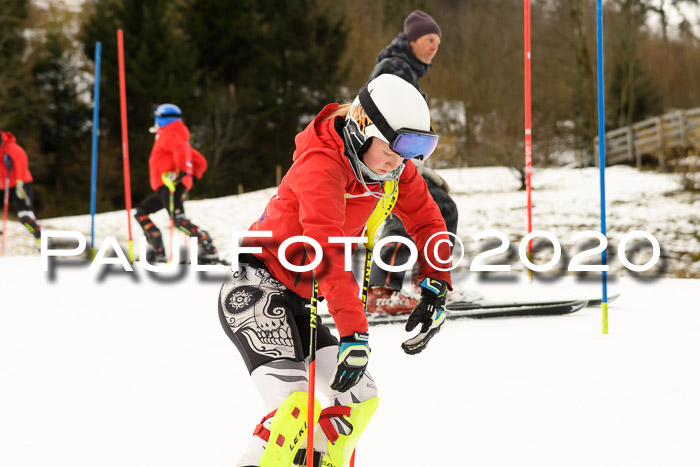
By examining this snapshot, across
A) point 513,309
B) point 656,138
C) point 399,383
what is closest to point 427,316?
point 399,383

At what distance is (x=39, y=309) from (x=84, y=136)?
53.6 ft

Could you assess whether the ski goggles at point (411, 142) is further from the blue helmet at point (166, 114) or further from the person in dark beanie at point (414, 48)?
the blue helmet at point (166, 114)

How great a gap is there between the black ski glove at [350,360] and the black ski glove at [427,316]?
11.7 inches

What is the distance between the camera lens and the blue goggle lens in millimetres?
1772

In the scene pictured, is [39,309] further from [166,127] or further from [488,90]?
[488,90]

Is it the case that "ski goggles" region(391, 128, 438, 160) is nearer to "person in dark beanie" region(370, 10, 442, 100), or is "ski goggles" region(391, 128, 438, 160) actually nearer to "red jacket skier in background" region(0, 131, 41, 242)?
"person in dark beanie" region(370, 10, 442, 100)

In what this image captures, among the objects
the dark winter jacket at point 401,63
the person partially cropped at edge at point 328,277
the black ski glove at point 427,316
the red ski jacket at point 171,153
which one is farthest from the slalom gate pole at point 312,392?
the red ski jacket at point 171,153

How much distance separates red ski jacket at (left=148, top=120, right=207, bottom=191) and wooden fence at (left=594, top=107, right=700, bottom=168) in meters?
9.73

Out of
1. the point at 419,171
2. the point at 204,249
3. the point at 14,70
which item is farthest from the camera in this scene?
the point at 14,70

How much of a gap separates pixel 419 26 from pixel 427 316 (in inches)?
105

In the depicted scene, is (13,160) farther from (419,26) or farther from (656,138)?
(656,138)

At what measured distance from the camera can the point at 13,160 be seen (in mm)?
8297

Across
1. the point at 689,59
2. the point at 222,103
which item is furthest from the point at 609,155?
the point at 222,103

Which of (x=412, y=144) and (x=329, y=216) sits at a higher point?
(x=412, y=144)
